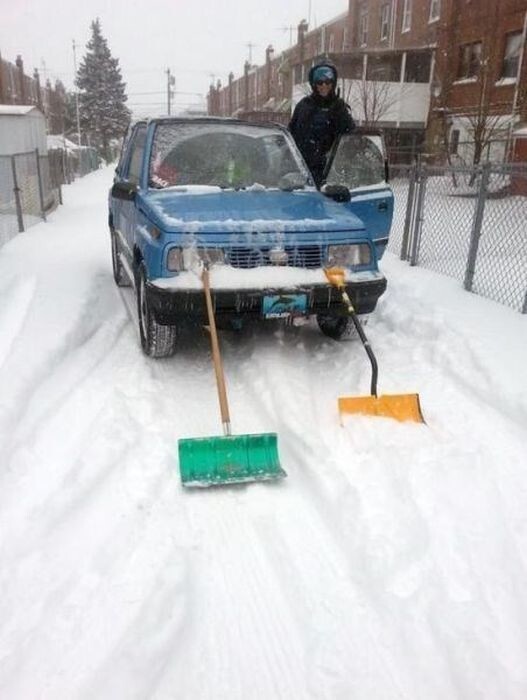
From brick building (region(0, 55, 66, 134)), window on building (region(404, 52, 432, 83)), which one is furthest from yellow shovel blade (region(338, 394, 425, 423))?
brick building (region(0, 55, 66, 134))

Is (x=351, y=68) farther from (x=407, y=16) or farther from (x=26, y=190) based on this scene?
(x=26, y=190)

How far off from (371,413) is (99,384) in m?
2.03

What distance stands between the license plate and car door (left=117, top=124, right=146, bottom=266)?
1.60 meters

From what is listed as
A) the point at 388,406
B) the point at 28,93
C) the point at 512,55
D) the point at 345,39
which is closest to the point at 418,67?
the point at 512,55

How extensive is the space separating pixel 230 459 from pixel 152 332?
65.8 inches

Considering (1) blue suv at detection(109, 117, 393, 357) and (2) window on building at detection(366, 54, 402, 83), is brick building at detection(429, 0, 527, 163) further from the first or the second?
(1) blue suv at detection(109, 117, 393, 357)

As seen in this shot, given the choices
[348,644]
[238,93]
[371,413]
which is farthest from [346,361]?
[238,93]

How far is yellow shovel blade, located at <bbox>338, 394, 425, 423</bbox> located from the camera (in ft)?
11.8

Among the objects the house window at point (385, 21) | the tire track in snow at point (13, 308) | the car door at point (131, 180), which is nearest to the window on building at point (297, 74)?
the house window at point (385, 21)

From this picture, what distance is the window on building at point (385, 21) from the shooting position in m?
28.7

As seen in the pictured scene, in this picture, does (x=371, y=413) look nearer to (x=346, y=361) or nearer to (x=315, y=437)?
(x=315, y=437)

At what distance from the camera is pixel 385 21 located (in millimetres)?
29078

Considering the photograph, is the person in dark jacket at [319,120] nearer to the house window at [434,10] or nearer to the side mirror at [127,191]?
the side mirror at [127,191]

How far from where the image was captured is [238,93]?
6631cm
